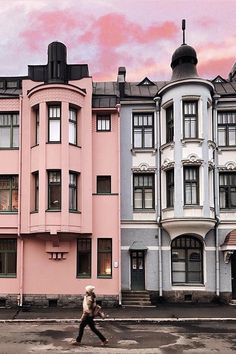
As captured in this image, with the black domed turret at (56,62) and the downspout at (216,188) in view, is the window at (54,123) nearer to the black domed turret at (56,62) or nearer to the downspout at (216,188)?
the black domed turret at (56,62)

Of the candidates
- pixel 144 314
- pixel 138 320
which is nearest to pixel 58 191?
pixel 144 314

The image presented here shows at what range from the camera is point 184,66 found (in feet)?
81.1

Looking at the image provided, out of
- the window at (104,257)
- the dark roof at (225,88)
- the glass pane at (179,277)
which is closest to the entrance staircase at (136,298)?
the window at (104,257)

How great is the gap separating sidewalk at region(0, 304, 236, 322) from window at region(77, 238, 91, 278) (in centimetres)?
210

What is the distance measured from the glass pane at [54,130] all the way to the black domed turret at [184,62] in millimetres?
6911

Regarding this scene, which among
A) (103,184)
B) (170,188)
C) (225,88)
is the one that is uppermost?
(225,88)

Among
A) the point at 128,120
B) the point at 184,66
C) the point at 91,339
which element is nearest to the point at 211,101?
the point at 184,66

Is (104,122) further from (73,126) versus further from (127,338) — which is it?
(127,338)

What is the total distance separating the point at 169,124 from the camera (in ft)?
80.7

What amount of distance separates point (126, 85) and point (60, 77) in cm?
519

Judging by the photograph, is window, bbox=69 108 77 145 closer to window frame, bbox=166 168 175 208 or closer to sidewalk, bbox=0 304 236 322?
window frame, bbox=166 168 175 208

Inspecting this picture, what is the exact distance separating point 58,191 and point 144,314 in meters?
7.40

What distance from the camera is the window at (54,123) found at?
A: 23.2 m

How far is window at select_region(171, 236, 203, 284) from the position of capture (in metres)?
24.0
